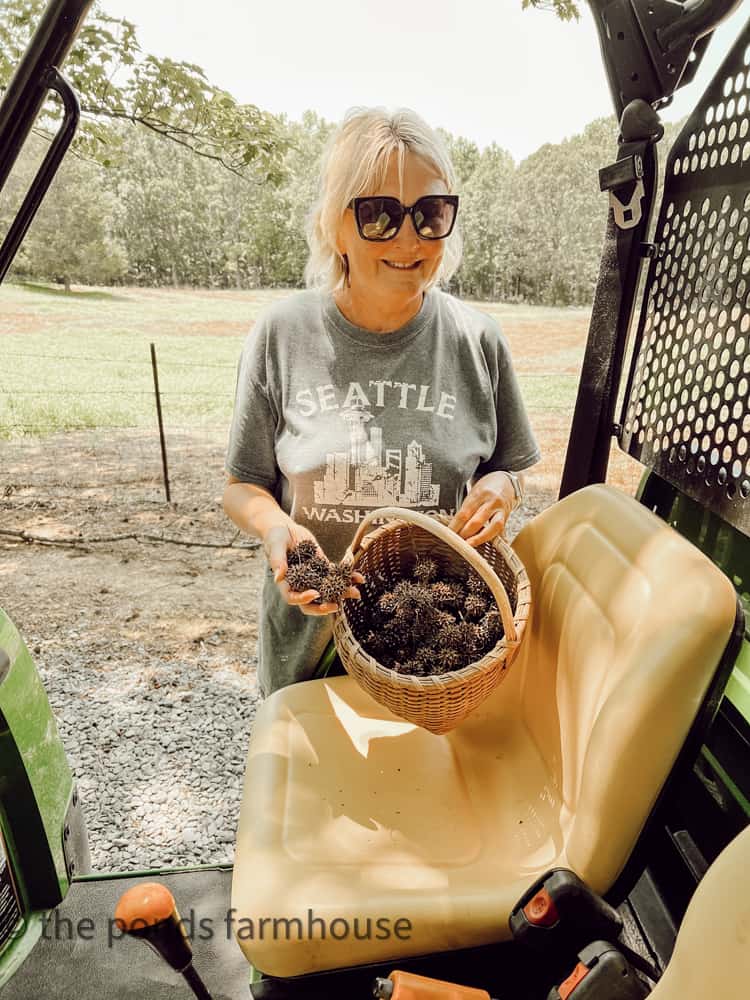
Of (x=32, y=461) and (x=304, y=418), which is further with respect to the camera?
(x=32, y=461)

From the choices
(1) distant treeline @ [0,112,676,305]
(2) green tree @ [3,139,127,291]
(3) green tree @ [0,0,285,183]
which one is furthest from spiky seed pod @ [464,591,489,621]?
(2) green tree @ [3,139,127,291]

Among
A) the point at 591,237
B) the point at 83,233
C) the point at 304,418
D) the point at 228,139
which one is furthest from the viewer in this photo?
the point at 83,233

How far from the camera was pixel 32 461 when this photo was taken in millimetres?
5684

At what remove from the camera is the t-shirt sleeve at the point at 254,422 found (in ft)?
4.68

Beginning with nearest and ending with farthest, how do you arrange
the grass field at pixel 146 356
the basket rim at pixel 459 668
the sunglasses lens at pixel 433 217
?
the basket rim at pixel 459 668 → the sunglasses lens at pixel 433 217 → the grass field at pixel 146 356

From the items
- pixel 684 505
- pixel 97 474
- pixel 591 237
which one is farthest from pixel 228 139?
pixel 591 237

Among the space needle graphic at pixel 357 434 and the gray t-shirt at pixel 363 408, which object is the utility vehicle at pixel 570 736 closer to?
the gray t-shirt at pixel 363 408

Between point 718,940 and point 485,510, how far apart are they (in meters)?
0.89

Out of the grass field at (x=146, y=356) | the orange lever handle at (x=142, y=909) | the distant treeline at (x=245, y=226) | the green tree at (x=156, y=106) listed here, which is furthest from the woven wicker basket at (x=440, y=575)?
the distant treeline at (x=245, y=226)

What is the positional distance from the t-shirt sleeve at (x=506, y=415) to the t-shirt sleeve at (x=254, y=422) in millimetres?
476

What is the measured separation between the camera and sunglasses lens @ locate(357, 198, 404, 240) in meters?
1.28

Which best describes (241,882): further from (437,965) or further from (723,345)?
(723,345)

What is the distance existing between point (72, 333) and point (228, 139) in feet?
21.6

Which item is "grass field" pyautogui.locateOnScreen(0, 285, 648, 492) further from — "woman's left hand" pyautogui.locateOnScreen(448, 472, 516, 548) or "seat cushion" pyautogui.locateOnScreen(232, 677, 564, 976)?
"seat cushion" pyautogui.locateOnScreen(232, 677, 564, 976)
